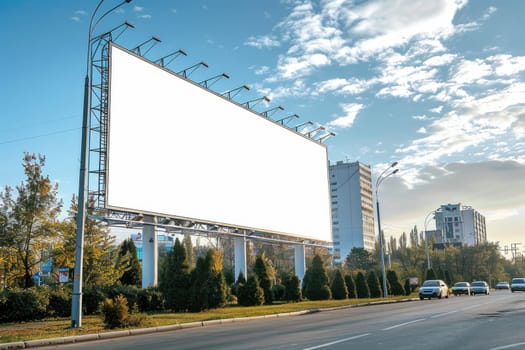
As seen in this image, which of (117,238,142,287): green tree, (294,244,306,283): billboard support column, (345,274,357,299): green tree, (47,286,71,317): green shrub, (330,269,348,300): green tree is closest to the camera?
(47,286,71,317): green shrub

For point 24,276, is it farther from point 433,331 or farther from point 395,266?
point 395,266

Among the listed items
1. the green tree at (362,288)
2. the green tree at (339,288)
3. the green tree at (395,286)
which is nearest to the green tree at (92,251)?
the green tree at (339,288)

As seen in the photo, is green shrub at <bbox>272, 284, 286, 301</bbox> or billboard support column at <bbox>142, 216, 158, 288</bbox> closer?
billboard support column at <bbox>142, 216, 158, 288</bbox>

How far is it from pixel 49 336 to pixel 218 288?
46.3 ft

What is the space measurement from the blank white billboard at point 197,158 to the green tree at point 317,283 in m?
5.15

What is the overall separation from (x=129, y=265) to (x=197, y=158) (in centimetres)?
844

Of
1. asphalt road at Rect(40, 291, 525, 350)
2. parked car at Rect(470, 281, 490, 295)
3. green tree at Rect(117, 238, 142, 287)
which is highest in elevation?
green tree at Rect(117, 238, 142, 287)

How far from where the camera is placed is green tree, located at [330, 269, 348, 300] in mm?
43594

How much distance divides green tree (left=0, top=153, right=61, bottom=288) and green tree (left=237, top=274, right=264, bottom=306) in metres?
11.9

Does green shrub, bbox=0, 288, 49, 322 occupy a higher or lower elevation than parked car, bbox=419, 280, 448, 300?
higher

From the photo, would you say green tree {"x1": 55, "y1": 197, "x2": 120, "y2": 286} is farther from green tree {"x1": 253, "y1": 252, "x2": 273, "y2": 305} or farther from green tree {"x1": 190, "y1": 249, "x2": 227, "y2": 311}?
green tree {"x1": 253, "y1": 252, "x2": 273, "y2": 305}

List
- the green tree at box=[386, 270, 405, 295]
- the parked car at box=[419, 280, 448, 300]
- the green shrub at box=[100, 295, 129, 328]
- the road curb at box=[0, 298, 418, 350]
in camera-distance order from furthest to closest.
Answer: the green tree at box=[386, 270, 405, 295]
the parked car at box=[419, 280, 448, 300]
the green shrub at box=[100, 295, 129, 328]
the road curb at box=[0, 298, 418, 350]

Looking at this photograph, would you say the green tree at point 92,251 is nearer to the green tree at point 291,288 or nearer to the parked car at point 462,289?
the green tree at point 291,288

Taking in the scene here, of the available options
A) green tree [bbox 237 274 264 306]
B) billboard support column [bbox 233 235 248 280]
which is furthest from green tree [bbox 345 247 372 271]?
green tree [bbox 237 274 264 306]
